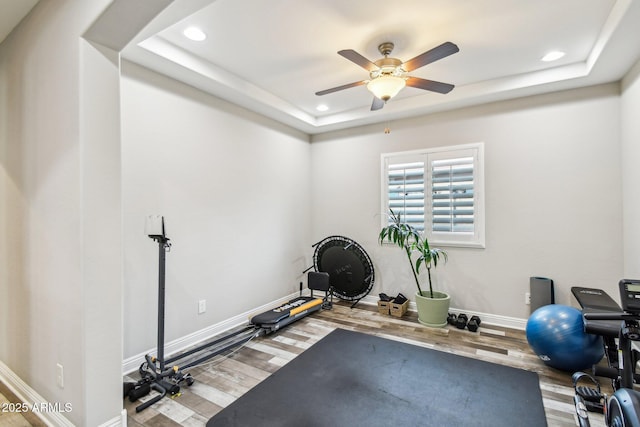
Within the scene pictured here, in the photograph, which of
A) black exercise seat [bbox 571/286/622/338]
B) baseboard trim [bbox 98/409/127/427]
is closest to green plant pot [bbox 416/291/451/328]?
black exercise seat [bbox 571/286/622/338]

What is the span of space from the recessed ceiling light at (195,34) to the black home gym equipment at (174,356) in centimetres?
151

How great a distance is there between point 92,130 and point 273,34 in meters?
1.56

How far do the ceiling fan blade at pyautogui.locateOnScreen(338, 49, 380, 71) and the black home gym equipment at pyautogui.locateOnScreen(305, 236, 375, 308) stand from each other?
2.47m

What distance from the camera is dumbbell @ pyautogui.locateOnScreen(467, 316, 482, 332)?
3.36 m

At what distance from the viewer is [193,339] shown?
10.0ft

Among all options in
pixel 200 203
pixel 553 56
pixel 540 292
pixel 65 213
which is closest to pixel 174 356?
pixel 200 203

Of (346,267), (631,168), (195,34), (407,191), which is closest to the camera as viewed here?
(195,34)

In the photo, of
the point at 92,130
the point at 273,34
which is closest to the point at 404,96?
the point at 273,34

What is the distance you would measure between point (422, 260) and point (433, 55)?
7.80 feet

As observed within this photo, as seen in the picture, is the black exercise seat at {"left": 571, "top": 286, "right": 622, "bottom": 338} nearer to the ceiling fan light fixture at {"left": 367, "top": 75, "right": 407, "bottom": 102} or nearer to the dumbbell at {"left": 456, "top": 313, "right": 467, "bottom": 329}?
the dumbbell at {"left": 456, "top": 313, "right": 467, "bottom": 329}

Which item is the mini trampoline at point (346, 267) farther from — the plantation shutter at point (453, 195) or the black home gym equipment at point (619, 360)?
the black home gym equipment at point (619, 360)

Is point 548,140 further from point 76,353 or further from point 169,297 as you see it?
point 76,353

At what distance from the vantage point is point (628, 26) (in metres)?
2.10

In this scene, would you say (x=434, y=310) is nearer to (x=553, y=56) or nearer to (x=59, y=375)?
(x=553, y=56)
